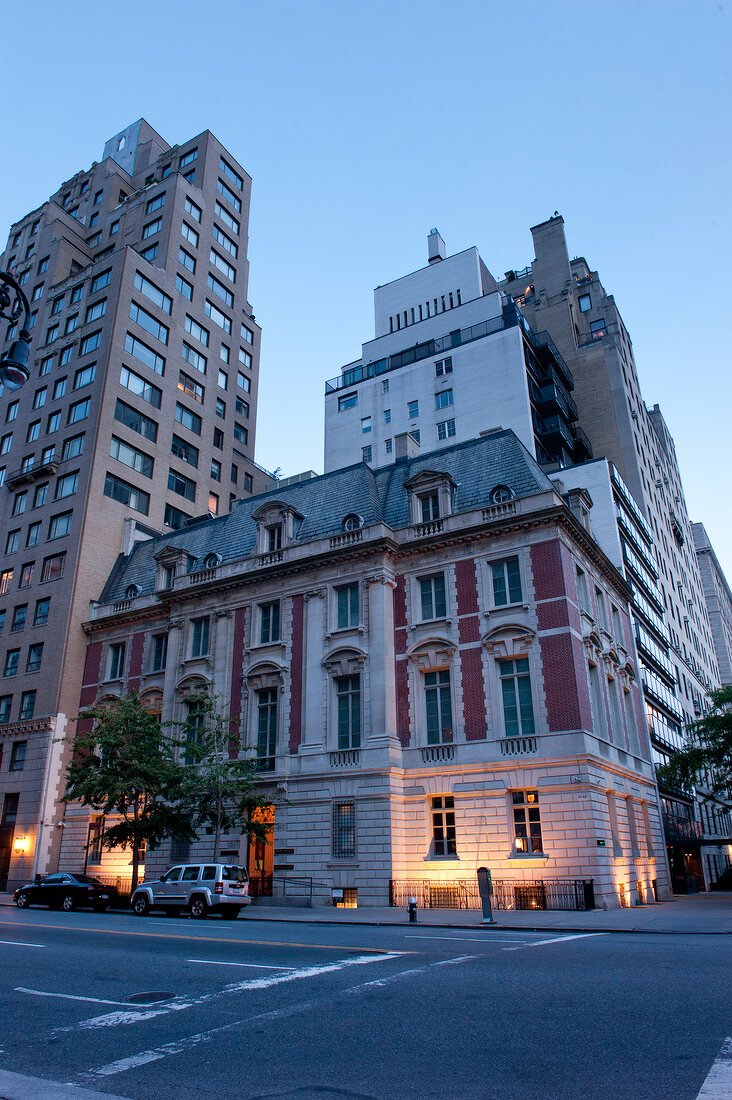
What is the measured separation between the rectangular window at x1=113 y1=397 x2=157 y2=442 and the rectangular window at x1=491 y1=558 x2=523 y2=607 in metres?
29.6

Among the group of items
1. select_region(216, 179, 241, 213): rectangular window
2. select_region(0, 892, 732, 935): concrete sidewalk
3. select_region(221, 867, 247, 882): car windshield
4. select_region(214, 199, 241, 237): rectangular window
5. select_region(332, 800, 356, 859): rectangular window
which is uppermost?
select_region(216, 179, 241, 213): rectangular window

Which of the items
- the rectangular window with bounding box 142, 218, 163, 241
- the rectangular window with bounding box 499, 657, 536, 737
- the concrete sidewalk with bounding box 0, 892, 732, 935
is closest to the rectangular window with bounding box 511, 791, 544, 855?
the rectangular window with bounding box 499, 657, 536, 737

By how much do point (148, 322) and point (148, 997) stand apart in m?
Result: 52.3

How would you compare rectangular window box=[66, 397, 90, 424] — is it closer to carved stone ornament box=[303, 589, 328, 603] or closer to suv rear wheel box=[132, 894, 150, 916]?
carved stone ornament box=[303, 589, 328, 603]

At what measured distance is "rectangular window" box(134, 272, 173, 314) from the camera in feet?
181

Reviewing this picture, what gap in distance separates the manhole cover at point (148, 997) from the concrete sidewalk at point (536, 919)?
11.1 m

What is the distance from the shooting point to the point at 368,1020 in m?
8.44

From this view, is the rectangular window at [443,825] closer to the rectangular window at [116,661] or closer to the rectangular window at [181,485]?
the rectangular window at [116,661]

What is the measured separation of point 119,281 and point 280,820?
39273mm

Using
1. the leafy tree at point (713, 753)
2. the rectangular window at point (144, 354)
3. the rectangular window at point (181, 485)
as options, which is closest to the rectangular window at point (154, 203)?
the rectangular window at point (144, 354)

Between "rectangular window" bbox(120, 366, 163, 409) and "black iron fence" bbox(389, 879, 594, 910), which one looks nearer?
"black iron fence" bbox(389, 879, 594, 910)

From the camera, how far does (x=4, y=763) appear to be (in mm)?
45062

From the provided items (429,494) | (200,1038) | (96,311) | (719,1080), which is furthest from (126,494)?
(719,1080)

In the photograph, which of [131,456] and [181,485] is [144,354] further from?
[181,485]
